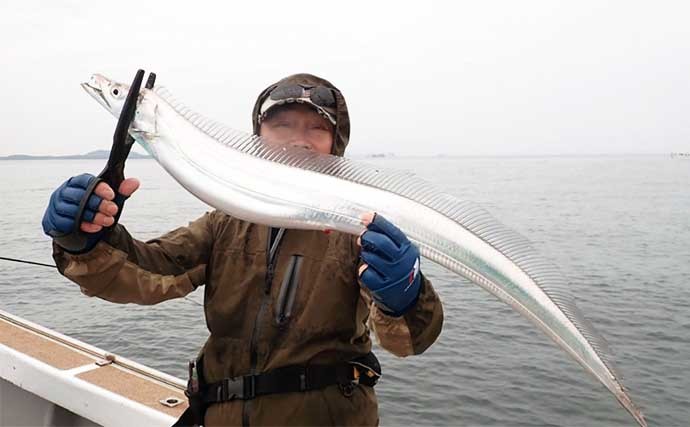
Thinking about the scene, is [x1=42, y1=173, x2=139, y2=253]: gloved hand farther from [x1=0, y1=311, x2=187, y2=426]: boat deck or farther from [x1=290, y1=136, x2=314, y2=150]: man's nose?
[x1=0, y1=311, x2=187, y2=426]: boat deck

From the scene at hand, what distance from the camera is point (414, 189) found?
2641mm

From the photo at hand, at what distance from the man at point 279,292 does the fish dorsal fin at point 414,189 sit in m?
0.29

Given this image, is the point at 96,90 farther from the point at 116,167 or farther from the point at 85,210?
the point at 85,210

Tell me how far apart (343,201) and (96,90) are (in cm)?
125

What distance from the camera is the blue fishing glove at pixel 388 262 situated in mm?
2396

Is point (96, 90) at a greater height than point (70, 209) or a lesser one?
greater

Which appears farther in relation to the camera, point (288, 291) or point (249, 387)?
point (288, 291)

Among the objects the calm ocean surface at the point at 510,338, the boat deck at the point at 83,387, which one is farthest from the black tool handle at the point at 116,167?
the calm ocean surface at the point at 510,338

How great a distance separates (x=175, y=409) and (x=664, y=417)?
7.83 metres

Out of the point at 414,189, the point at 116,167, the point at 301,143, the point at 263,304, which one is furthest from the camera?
the point at 301,143

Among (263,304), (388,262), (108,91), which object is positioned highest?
(108,91)

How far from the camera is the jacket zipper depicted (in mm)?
2688

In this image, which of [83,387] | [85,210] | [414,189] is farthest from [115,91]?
[83,387]

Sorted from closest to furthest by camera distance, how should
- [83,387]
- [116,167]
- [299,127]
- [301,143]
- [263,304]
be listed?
[116,167] < [263,304] < [301,143] < [299,127] < [83,387]
